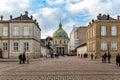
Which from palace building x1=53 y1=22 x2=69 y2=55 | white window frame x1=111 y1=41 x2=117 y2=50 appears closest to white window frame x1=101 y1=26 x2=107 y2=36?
white window frame x1=111 y1=41 x2=117 y2=50

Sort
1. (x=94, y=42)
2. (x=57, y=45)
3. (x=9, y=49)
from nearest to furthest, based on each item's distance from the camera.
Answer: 1. (x=9, y=49)
2. (x=94, y=42)
3. (x=57, y=45)

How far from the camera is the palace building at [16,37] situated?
6569 cm

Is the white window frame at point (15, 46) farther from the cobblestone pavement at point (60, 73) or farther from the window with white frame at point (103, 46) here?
the cobblestone pavement at point (60, 73)

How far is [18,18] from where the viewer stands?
6712 cm

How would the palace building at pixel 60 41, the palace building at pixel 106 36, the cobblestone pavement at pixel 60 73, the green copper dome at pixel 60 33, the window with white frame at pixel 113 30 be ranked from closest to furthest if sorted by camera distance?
the cobblestone pavement at pixel 60 73
the palace building at pixel 106 36
the window with white frame at pixel 113 30
the palace building at pixel 60 41
the green copper dome at pixel 60 33

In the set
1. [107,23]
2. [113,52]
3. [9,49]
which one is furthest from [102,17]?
[9,49]

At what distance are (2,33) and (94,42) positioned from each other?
2032 centimetres

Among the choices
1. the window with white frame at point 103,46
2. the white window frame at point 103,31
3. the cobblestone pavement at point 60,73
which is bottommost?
the cobblestone pavement at point 60,73

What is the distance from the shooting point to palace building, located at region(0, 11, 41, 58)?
6569 cm

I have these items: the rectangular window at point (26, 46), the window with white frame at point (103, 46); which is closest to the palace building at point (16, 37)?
the rectangular window at point (26, 46)

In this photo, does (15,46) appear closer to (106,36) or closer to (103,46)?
(103,46)

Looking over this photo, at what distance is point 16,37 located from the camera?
66.3 meters

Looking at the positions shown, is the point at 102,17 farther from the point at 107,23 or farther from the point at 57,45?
the point at 57,45

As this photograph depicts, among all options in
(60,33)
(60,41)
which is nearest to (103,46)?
(60,41)
